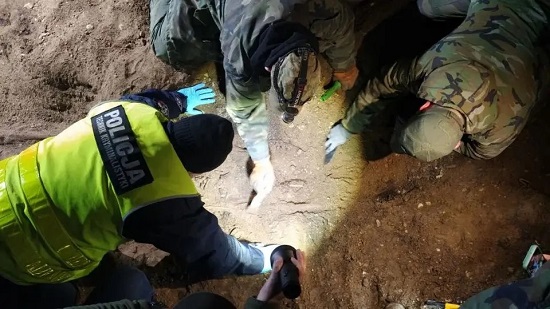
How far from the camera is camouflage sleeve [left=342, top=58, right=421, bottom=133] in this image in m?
2.64

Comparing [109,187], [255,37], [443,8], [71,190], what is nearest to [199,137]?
[109,187]

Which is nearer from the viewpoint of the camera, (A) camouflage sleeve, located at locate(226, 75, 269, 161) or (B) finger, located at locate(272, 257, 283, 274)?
(B) finger, located at locate(272, 257, 283, 274)

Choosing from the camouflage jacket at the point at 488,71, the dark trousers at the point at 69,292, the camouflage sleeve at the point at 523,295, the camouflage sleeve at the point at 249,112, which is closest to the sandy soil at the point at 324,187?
the camouflage sleeve at the point at 249,112

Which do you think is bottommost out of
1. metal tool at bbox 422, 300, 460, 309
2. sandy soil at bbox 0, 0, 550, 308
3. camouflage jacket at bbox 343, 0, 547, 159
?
metal tool at bbox 422, 300, 460, 309

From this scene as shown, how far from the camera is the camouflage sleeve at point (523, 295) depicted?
1.87m

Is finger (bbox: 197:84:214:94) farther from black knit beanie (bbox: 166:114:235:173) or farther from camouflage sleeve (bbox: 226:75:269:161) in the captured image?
black knit beanie (bbox: 166:114:235:173)

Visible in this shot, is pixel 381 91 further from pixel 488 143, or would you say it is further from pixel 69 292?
pixel 69 292

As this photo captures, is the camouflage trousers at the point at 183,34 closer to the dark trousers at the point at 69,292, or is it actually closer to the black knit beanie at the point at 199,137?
the black knit beanie at the point at 199,137

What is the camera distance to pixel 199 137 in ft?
6.21

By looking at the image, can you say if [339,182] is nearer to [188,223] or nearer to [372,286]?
[372,286]

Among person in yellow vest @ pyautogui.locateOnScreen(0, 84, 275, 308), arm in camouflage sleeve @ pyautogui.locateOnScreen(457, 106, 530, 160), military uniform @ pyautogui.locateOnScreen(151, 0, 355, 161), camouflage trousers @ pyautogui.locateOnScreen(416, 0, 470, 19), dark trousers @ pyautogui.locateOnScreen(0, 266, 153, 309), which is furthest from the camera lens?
camouflage trousers @ pyautogui.locateOnScreen(416, 0, 470, 19)

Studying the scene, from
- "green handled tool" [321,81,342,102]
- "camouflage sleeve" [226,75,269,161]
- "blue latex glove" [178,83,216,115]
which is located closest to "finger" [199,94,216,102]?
"blue latex glove" [178,83,216,115]

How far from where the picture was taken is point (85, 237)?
1.99m

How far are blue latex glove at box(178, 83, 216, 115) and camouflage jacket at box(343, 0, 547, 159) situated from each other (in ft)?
4.13
